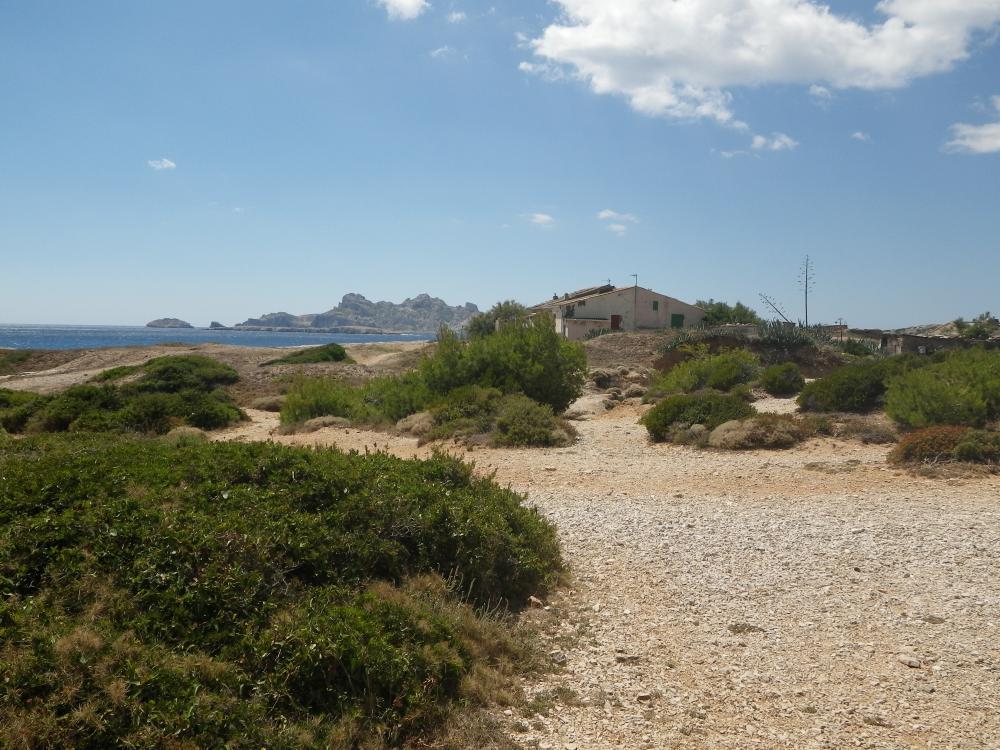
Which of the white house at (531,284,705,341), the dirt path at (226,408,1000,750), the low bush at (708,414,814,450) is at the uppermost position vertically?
the white house at (531,284,705,341)

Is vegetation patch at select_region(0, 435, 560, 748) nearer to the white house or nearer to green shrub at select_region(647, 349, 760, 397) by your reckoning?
green shrub at select_region(647, 349, 760, 397)

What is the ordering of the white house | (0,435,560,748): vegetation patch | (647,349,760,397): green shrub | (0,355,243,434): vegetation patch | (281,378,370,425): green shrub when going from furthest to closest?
the white house < (647,349,760,397): green shrub < (281,378,370,425): green shrub < (0,355,243,434): vegetation patch < (0,435,560,748): vegetation patch

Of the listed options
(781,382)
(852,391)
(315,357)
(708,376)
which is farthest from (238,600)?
(315,357)

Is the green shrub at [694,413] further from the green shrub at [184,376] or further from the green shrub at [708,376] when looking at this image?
the green shrub at [184,376]

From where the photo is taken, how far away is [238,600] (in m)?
4.39

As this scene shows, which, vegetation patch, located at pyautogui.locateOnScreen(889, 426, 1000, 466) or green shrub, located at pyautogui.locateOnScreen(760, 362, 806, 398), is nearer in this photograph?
vegetation patch, located at pyautogui.locateOnScreen(889, 426, 1000, 466)

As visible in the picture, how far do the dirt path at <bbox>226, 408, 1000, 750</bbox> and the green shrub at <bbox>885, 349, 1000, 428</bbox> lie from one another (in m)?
3.50

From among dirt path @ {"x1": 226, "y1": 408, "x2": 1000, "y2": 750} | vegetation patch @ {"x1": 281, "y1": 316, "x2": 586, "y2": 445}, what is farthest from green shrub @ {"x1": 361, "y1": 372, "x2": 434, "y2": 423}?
dirt path @ {"x1": 226, "y1": 408, "x2": 1000, "y2": 750}

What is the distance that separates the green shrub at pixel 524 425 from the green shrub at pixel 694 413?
7.05ft

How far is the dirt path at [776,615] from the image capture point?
454 centimetres

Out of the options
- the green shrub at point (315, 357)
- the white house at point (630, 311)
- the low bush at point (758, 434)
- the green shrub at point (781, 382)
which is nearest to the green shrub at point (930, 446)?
the low bush at point (758, 434)

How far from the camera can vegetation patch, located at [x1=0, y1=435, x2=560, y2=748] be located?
3.58 meters

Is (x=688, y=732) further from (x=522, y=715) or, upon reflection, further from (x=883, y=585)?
(x=883, y=585)

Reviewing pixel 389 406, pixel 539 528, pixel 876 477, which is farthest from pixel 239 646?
pixel 389 406
